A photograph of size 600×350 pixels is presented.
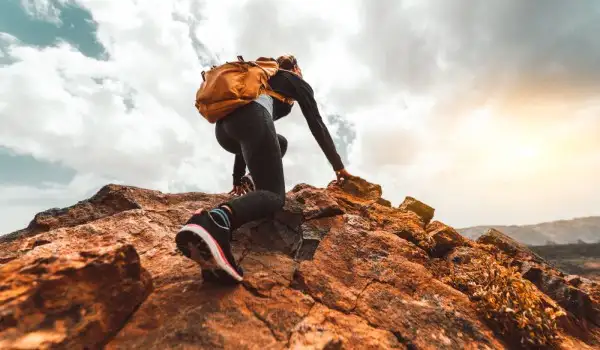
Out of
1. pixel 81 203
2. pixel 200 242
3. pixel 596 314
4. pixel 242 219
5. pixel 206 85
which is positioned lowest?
pixel 596 314

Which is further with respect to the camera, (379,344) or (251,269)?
(251,269)

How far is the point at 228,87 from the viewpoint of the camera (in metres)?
3.87

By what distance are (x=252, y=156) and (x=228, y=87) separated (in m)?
0.91

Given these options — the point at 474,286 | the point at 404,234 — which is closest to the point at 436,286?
the point at 474,286

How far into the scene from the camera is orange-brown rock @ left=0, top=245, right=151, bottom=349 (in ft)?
7.66

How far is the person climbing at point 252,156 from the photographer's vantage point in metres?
3.04

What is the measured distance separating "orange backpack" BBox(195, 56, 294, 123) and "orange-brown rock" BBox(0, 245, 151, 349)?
1.96 meters

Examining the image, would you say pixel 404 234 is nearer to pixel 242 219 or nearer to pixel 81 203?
pixel 242 219

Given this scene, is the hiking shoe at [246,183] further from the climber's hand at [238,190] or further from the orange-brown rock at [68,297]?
the orange-brown rock at [68,297]

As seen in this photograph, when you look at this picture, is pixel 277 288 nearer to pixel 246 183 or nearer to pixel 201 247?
pixel 201 247

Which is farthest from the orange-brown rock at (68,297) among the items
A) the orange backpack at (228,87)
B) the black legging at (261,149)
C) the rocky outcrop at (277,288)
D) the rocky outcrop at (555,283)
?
the rocky outcrop at (555,283)

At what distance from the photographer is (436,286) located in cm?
441

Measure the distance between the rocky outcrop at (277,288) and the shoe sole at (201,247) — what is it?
1.24ft

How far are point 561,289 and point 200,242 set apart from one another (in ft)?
20.1
